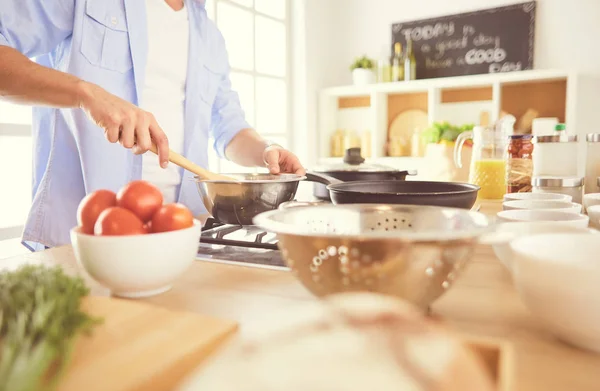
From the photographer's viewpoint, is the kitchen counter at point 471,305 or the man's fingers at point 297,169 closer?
the kitchen counter at point 471,305

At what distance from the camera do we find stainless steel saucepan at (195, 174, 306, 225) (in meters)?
0.85

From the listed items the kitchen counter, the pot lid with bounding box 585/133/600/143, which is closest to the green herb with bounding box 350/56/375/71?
the pot lid with bounding box 585/133/600/143

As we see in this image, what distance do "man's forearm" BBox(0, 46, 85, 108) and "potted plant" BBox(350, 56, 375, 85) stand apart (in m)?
2.79

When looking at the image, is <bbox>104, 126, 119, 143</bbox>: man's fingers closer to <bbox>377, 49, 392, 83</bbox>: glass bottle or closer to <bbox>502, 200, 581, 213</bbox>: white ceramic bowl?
<bbox>502, 200, 581, 213</bbox>: white ceramic bowl

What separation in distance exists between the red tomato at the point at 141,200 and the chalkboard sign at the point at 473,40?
3044 mm

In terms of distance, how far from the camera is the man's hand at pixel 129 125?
853mm

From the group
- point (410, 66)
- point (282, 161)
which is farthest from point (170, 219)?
point (410, 66)

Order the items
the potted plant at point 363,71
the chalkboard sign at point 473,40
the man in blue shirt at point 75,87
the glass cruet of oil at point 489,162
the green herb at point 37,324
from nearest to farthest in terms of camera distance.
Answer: the green herb at point 37,324 < the man in blue shirt at point 75,87 < the glass cruet of oil at point 489,162 < the chalkboard sign at point 473,40 < the potted plant at point 363,71

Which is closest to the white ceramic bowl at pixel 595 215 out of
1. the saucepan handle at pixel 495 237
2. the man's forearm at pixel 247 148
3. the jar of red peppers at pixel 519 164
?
the saucepan handle at pixel 495 237

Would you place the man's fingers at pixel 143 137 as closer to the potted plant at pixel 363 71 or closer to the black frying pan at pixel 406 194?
the black frying pan at pixel 406 194

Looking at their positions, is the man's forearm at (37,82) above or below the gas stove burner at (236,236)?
above

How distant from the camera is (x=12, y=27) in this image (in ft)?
3.46

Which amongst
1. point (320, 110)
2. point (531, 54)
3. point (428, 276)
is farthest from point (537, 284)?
point (320, 110)

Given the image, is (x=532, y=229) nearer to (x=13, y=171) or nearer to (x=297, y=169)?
(x=297, y=169)
